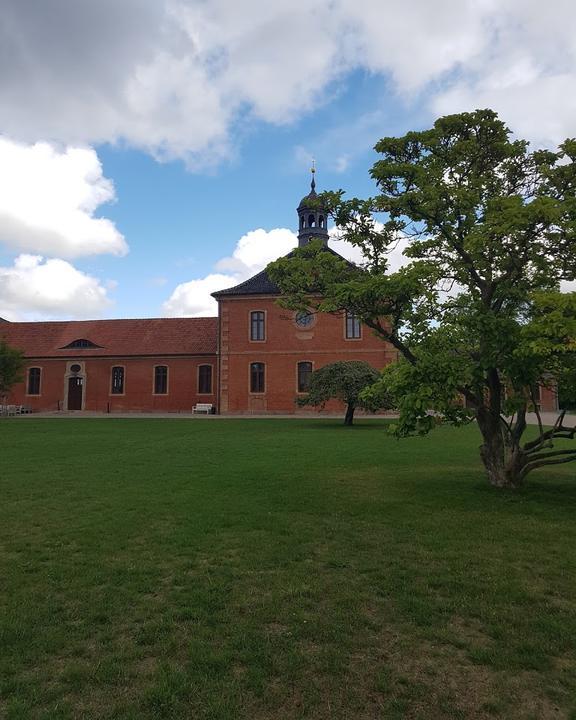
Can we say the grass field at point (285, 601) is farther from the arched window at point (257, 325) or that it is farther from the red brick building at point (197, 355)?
the arched window at point (257, 325)

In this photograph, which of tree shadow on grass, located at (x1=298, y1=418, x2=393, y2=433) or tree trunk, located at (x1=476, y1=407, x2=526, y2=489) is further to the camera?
tree shadow on grass, located at (x1=298, y1=418, x2=393, y2=433)

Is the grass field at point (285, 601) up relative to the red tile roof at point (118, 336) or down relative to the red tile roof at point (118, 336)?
down

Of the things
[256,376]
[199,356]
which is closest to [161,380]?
[199,356]

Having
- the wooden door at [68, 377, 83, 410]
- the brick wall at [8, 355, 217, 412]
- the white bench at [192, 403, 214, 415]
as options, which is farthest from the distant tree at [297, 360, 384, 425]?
the wooden door at [68, 377, 83, 410]

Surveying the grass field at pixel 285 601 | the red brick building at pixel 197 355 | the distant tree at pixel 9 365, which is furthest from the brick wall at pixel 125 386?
the grass field at pixel 285 601

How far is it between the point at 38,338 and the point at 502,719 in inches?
1688

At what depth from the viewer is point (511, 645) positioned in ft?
11.3

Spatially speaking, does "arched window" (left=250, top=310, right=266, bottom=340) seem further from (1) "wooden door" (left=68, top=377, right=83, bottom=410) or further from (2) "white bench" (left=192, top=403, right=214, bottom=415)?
(1) "wooden door" (left=68, top=377, right=83, bottom=410)

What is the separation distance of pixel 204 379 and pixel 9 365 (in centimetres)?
1223

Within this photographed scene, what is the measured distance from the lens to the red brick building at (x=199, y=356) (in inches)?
1347

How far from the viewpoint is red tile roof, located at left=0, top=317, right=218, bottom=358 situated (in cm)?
3769

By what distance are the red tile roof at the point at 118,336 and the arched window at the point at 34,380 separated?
1.14 meters

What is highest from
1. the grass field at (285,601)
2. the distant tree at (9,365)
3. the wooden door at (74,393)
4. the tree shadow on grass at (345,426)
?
the distant tree at (9,365)

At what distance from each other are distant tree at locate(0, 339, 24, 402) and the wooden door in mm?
5894
